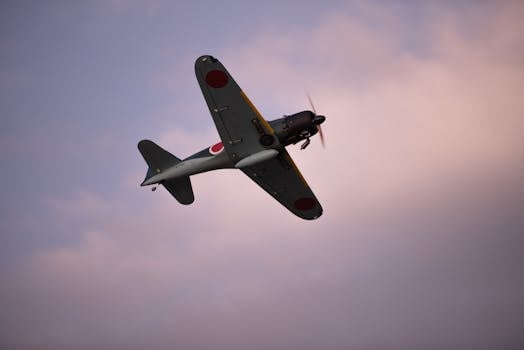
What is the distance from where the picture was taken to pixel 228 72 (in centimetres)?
2236

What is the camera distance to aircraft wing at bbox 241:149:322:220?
24.7 meters

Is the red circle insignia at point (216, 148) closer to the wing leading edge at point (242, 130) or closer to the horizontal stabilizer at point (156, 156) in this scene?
the wing leading edge at point (242, 130)

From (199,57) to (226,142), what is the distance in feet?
12.6

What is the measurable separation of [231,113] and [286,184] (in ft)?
15.8

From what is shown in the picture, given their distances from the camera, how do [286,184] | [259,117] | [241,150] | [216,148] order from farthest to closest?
[286,184], [216,148], [241,150], [259,117]

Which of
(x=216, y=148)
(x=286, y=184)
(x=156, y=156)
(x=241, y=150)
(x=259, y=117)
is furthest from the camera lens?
(x=156, y=156)

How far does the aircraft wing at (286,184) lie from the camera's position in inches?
974

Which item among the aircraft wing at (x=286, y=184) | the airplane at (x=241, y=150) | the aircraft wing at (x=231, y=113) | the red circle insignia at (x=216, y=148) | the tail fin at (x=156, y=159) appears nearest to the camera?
the aircraft wing at (x=231, y=113)

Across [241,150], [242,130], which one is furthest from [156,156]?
[242,130]

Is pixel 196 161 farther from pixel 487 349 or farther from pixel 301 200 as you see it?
pixel 487 349

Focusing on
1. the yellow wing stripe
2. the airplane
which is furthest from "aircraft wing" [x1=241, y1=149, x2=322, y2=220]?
the yellow wing stripe

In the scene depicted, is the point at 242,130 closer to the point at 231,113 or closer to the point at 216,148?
the point at 231,113

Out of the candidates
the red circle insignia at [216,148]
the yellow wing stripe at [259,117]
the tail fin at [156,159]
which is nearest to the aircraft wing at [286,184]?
the yellow wing stripe at [259,117]

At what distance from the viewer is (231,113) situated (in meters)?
23.0
